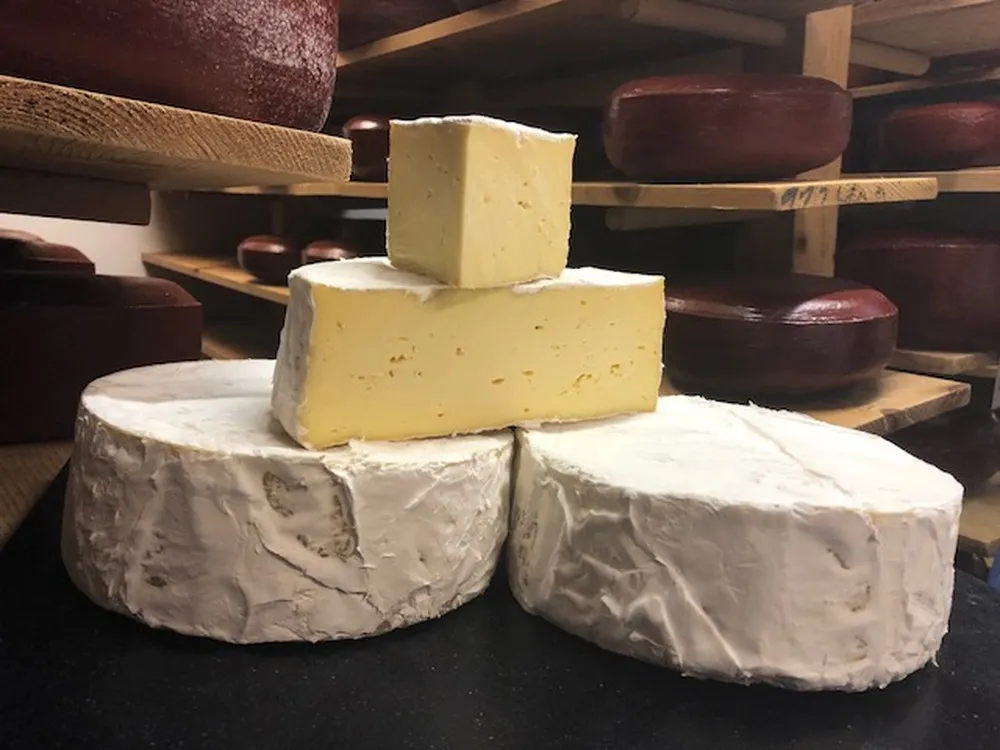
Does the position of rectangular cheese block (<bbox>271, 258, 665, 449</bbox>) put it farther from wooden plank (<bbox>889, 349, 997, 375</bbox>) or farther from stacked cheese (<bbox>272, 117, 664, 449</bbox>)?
wooden plank (<bbox>889, 349, 997, 375</bbox>)

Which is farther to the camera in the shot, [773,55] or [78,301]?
[773,55]

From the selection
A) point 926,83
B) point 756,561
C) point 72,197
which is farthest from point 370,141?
point 756,561

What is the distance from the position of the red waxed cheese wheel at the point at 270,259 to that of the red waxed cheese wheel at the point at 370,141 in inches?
17.8

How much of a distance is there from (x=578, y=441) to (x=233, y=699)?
417mm

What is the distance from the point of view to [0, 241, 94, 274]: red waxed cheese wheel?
168 cm

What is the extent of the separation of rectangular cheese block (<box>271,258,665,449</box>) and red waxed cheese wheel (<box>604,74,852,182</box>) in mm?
396

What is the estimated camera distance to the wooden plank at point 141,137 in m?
0.75

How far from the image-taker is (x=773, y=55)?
5.49ft

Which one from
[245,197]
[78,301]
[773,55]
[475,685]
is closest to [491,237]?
[475,685]

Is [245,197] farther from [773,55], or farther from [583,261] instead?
[773,55]

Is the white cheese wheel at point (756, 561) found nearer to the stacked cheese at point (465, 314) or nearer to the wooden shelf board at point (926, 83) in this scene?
the stacked cheese at point (465, 314)

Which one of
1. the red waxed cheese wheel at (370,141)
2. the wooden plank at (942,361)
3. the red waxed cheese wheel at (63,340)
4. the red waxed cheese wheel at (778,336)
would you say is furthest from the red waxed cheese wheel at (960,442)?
the red waxed cheese wheel at (63,340)

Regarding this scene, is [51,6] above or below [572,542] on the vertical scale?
above

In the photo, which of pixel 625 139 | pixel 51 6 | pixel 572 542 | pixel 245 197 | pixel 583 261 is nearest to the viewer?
pixel 51 6
